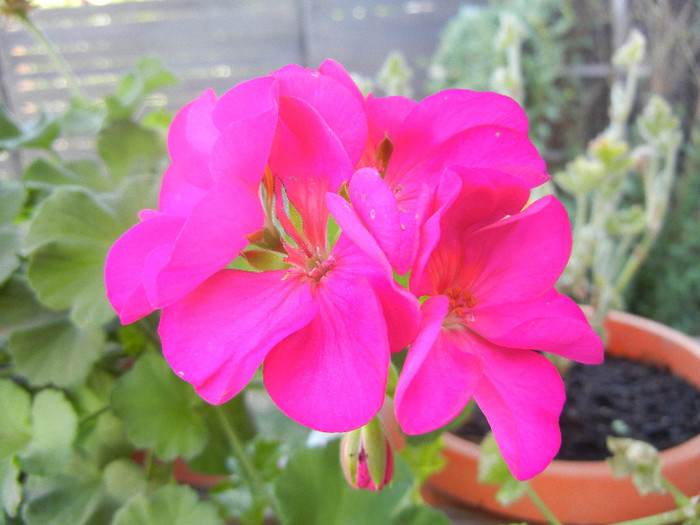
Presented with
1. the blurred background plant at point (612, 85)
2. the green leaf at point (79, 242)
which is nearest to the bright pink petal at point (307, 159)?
the green leaf at point (79, 242)

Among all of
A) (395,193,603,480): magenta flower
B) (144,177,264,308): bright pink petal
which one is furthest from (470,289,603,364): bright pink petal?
(144,177,264,308): bright pink petal

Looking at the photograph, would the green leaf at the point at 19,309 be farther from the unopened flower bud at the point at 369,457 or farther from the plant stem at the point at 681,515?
the plant stem at the point at 681,515

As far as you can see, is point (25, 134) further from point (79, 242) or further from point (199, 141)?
point (199, 141)

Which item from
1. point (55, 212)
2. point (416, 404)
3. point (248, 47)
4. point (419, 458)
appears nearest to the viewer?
point (416, 404)

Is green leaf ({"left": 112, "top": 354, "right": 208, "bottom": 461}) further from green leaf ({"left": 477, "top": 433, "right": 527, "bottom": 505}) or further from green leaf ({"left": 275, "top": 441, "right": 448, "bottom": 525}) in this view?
green leaf ({"left": 477, "top": 433, "right": 527, "bottom": 505})

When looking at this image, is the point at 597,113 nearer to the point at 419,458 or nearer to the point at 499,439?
the point at 419,458

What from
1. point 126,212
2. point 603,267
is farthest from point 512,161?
point 603,267

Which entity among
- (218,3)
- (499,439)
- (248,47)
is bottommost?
(248,47)

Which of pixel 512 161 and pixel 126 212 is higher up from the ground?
pixel 512 161
